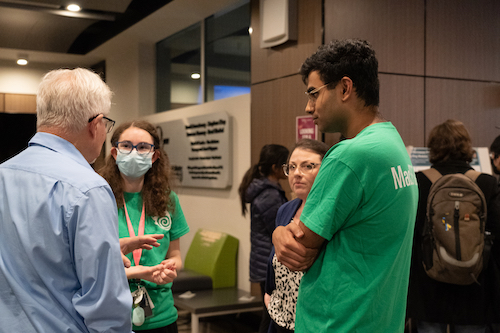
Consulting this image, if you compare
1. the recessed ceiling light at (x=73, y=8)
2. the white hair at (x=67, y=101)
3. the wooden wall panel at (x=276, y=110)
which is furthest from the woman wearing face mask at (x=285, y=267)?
the recessed ceiling light at (x=73, y=8)

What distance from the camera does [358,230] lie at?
1.30m

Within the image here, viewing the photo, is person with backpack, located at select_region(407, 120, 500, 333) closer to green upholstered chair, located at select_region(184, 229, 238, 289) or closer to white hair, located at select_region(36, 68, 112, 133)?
white hair, located at select_region(36, 68, 112, 133)

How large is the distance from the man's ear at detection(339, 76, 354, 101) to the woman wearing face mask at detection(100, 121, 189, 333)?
3.19 ft

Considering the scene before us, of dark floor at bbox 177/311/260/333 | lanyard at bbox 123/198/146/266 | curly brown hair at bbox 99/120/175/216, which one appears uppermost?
curly brown hair at bbox 99/120/175/216

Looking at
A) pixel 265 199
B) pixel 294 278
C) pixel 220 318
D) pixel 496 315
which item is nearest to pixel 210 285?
pixel 220 318

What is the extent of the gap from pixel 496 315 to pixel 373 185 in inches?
79.9

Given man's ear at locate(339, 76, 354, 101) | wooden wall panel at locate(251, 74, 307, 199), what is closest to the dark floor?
wooden wall panel at locate(251, 74, 307, 199)

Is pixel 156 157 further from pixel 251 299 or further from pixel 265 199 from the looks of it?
pixel 251 299

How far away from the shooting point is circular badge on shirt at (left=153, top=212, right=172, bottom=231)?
2156 mm

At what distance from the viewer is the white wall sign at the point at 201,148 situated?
5453 mm

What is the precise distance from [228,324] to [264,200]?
2105mm

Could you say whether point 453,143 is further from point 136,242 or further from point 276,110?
point 136,242

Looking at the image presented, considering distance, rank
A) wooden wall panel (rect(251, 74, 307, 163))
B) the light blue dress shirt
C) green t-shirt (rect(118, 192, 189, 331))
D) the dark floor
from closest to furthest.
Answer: the light blue dress shirt
green t-shirt (rect(118, 192, 189, 331))
wooden wall panel (rect(251, 74, 307, 163))
the dark floor

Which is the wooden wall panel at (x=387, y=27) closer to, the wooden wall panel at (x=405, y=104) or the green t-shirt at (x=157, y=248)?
the wooden wall panel at (x=405, y=104)
